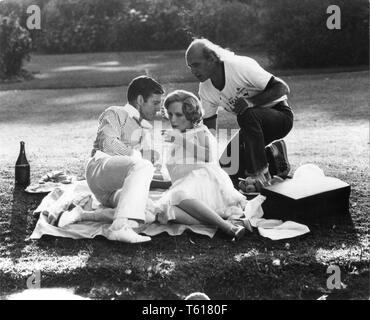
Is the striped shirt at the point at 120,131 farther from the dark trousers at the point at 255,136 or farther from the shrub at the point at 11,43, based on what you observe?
the shrub at the point at 11,43

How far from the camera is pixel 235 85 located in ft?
20.8

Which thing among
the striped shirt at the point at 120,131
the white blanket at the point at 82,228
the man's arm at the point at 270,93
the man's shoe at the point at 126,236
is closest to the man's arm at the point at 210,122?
the man's arm at the point at 270,93

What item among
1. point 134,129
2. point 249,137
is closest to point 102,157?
point 134,129

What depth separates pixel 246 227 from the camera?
5.01 metres

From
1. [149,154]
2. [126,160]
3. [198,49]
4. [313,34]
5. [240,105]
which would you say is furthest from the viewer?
[313,34]

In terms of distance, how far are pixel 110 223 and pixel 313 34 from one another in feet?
41.6

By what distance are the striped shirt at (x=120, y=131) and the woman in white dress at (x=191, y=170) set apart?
0.25m

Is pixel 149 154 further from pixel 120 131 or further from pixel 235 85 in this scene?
pixel 235 85

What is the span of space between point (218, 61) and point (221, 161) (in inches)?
40.3

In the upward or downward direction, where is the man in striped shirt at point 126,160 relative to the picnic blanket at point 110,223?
upward

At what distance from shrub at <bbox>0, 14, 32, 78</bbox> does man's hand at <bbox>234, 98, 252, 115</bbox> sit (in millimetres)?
12506

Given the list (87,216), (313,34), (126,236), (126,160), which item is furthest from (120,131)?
(313,34)

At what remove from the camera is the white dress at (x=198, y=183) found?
512 centimetres

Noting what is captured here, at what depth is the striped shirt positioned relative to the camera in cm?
522
